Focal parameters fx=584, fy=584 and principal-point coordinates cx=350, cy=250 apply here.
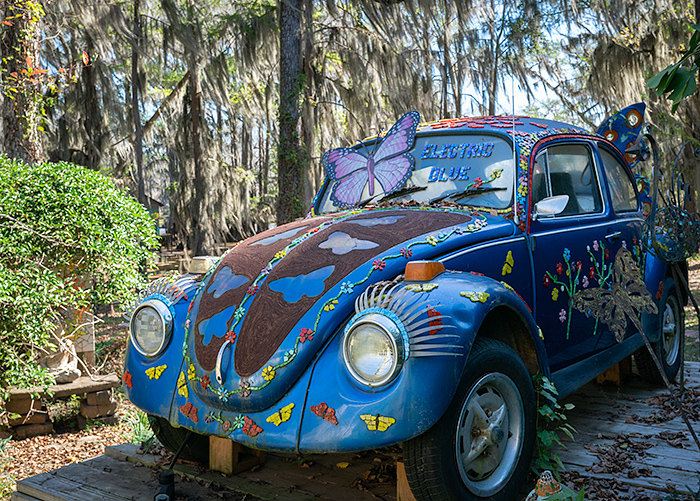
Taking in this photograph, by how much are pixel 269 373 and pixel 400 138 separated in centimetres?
193

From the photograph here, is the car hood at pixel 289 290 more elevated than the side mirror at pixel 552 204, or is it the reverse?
the side mirror at pixel 552 204

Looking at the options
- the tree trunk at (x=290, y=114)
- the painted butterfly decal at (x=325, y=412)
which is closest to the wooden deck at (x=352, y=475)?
the painted butterfly decal at (x=325, y=412)

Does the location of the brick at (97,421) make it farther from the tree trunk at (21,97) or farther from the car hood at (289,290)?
the car hood at (289,290)

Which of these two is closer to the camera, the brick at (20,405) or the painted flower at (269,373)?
the painted flower at (269,373)

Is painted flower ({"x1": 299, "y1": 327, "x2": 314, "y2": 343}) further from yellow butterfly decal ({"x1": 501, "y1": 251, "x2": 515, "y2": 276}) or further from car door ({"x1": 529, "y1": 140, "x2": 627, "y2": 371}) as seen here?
car door ({"x1": 529, "y1": 140, "x2": 627, "y2": 371})

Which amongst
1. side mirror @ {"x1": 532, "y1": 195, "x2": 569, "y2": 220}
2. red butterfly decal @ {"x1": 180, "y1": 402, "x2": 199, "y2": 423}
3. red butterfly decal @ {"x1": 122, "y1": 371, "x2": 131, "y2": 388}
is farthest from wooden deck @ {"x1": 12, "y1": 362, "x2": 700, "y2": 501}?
side mirror @ {"x1": 532, "y1": 195, "x2": 569, "y2": 220}

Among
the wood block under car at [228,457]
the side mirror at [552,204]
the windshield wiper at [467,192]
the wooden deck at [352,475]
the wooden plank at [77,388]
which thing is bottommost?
the wooden plank at [77,388]

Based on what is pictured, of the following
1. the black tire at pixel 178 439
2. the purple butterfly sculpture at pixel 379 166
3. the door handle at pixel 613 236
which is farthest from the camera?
the door handle at pixel 613 236

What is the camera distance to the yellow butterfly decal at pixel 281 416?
2410 mm

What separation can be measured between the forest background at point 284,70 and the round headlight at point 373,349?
5358 mm

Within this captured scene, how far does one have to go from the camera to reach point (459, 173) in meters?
3.54

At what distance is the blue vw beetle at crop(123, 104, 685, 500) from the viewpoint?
2.29m

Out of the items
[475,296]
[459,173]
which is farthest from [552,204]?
[475,296]

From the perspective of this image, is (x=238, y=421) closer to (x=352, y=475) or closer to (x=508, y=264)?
(x=352, y=475)
